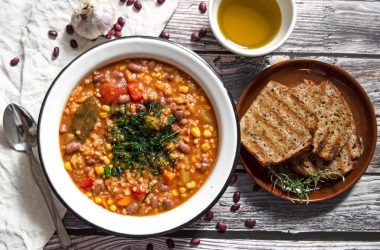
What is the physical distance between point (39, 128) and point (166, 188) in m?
0.95

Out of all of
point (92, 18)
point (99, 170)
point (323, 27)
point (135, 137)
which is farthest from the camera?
point (323, 27)

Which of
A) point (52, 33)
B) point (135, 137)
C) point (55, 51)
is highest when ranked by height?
point (52, 33)

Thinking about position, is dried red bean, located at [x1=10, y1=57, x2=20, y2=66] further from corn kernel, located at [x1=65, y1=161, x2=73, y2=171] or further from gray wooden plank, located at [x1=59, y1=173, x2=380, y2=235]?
gray wooden plank, located at [x1=59, y1=173, x2=380, y2=235]

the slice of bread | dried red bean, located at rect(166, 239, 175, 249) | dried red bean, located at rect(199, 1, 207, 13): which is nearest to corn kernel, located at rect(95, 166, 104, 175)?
dried red bean, located at rect(166, 239, 175, 249)

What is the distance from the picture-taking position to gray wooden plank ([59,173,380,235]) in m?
4.09

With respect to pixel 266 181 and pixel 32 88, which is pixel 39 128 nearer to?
pixel 32 88

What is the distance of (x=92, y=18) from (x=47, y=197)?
1.35m

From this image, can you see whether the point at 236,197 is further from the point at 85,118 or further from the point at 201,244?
the point at 85,118

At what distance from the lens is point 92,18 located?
12.6 ft

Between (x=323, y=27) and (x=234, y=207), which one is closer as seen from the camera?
(x=234, y=207)

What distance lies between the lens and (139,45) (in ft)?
11.8

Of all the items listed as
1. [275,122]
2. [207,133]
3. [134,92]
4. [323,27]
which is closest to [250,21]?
[323,27]

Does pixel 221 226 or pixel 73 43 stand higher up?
pixel 73 43

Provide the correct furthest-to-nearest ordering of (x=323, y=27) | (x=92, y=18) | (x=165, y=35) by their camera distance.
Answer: (x=323, y=27)
(x=165, y=35)
(x=92, y=18)
